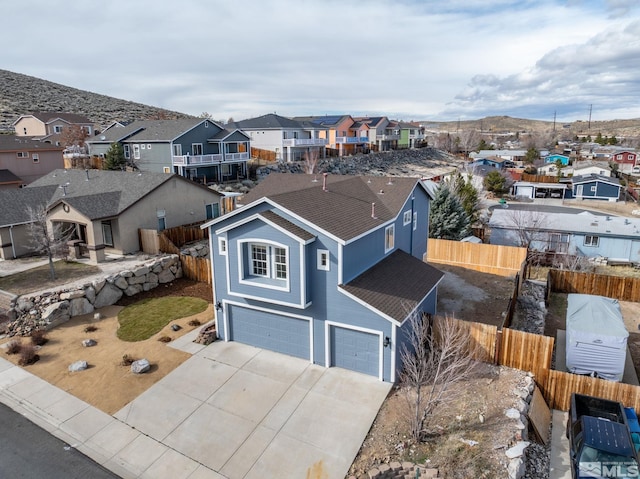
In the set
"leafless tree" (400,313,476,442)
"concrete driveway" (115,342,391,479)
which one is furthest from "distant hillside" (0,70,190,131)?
"leafless tree" (400,313,476,442)

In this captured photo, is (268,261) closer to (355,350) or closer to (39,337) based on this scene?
(355,350)

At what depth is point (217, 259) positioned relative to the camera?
58.9 feet

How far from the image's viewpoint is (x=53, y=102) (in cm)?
9738

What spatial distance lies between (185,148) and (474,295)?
34338 mm

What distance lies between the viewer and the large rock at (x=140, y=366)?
15.9 metres

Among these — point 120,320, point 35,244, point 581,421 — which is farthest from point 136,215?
point 581,421

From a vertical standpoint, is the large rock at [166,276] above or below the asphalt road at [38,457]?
above

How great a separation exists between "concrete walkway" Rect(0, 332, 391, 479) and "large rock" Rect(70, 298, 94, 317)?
4064 mm

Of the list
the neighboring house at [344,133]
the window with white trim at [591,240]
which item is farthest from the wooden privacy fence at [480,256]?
the neighboring house at [344,133]

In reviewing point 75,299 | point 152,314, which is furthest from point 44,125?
point 152,314

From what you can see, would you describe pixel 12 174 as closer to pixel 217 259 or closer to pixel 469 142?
pixel 217 259

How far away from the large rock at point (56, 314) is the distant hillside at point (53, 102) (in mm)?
72934

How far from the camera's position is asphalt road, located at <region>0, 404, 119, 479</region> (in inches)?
452

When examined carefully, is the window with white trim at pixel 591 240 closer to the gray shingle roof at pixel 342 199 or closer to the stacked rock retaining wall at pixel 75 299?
the gray shingle roof at pixel 342 199
